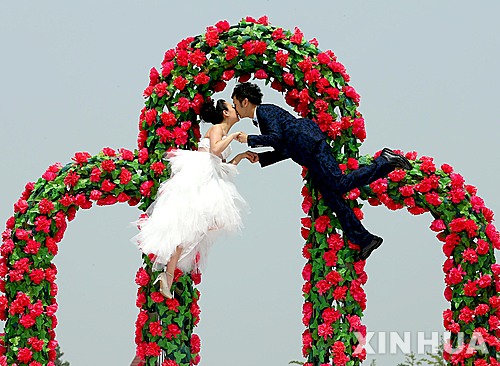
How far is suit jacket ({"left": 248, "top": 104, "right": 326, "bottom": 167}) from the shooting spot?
666 cm

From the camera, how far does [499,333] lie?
6.82 metres

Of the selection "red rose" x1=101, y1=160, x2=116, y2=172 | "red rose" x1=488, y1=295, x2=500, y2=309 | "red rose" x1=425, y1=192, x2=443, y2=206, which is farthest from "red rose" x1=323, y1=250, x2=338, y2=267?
"red rose" x1=101, y1=160, x2=116, y2=172

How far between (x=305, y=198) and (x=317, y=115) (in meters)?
0.61

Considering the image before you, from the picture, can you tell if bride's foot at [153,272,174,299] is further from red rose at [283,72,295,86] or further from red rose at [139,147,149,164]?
red rose at [283,72,295,86]

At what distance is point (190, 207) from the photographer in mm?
6594

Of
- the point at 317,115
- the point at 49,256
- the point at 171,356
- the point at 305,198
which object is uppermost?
the point at 317,115

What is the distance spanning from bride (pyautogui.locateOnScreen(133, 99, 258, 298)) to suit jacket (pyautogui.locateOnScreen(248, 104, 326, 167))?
0.69 ft

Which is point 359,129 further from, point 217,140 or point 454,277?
point 454,277

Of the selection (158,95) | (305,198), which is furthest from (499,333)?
(158,95)

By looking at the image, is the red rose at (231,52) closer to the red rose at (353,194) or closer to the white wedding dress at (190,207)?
the white wedding dress at (190,207)

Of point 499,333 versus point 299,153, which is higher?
point 299,153

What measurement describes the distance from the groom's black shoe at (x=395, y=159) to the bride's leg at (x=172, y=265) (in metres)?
1.57

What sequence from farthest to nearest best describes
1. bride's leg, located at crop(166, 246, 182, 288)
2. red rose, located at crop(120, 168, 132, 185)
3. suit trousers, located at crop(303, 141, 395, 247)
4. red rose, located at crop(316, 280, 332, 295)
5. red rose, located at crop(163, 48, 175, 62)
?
red rose, located at crop(163, 48, 175, 62), red rose, located at crop(120, 168, 132, 185), red rose, located at crop(316, 280, 332, 295), bride's leg, located at crop(166, 246, 182, 288), suit trousers, located at crop(303, 141, 395, 247)

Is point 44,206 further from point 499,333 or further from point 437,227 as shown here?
point 499,333
